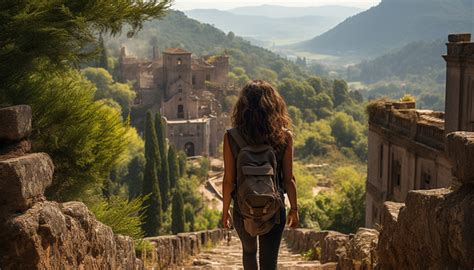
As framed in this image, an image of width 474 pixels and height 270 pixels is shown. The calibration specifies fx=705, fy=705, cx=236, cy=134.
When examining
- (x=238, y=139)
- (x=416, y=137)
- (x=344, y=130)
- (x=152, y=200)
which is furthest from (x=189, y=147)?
(x=238, y=139)

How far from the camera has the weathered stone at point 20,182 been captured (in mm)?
5789

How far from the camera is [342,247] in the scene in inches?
495

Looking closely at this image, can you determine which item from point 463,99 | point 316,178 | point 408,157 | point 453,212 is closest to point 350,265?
point 453,212

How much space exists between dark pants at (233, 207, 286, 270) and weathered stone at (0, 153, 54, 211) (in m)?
1.78

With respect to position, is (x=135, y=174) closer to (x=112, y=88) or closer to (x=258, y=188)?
(x=112, y=88)

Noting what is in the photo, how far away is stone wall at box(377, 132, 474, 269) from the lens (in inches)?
193

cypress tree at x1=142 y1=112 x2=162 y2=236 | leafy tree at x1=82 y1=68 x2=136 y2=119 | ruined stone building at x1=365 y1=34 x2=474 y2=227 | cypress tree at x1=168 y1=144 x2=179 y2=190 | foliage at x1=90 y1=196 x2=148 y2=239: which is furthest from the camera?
leafy tree at x1=82 y1=68 x2=136 y2=119

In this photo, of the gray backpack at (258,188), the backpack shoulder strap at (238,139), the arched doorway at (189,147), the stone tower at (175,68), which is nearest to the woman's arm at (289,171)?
the gray backpack at (258,188)

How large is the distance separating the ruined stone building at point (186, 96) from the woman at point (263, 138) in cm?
6949

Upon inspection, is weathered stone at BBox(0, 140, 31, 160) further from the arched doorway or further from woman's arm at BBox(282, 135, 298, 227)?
the arched doorway

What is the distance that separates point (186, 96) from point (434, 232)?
7749cm

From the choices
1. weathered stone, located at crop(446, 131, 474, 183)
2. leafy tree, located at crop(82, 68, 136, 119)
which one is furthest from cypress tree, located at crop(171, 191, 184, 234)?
leafy tree, located at crop(82, 68, 136, 119)

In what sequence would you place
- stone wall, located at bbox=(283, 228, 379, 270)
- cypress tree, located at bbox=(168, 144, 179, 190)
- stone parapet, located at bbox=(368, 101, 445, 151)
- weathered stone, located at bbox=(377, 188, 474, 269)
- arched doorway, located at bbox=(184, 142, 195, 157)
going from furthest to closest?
arched doorway, located at bbox=(184, 142, 195, 157) < cypress tree, located at bbox=(168, 144, 179, 190) < stone parapet, located at bbox=(368, 101, 445, 151) < stone wall, located at bbox=(283, 228, 379, 270) < weathered stone, located at bbox=(377, 188, 474, 269)

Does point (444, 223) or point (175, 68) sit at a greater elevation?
point (175, 68)
